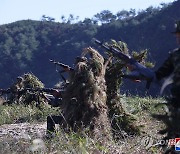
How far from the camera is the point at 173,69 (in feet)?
13.8

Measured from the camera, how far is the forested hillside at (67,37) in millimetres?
41031

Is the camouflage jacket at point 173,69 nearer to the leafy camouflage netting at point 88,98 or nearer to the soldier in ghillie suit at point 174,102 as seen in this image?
the soldier in ghillie suit at point 174,102

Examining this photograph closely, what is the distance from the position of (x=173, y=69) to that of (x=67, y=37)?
52.5m

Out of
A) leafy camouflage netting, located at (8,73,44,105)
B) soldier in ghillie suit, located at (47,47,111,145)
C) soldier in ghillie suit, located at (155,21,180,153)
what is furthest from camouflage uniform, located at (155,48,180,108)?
leafy camouflage netting, located at (8,73,44,105)

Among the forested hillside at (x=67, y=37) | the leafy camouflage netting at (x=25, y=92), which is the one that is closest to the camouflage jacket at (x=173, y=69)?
the leafy camouflage netting at (x=25, y=92)

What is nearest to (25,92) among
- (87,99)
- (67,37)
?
(87,99)

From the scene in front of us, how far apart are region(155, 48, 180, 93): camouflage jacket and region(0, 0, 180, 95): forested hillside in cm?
2984

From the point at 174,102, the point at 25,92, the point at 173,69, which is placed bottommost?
the point at 25,92

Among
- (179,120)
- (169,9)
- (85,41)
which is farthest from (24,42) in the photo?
(179,120)

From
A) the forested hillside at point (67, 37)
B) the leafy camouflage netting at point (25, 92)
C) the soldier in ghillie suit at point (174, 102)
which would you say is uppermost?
the soldier in ghillie suit at point (174, 102)

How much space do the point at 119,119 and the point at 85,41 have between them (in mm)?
44854

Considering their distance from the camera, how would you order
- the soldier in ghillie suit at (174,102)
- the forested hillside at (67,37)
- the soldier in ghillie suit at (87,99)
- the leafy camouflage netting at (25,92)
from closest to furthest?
the soldier in ghillie suit at (174,102)
the soldier in ghillie suit at (87,99)
the leafy camouflage netting at (25,92)
the forested hillside at (67,37)

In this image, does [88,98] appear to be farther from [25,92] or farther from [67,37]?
[67,37]

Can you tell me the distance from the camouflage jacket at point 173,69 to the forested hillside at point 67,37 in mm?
29835
